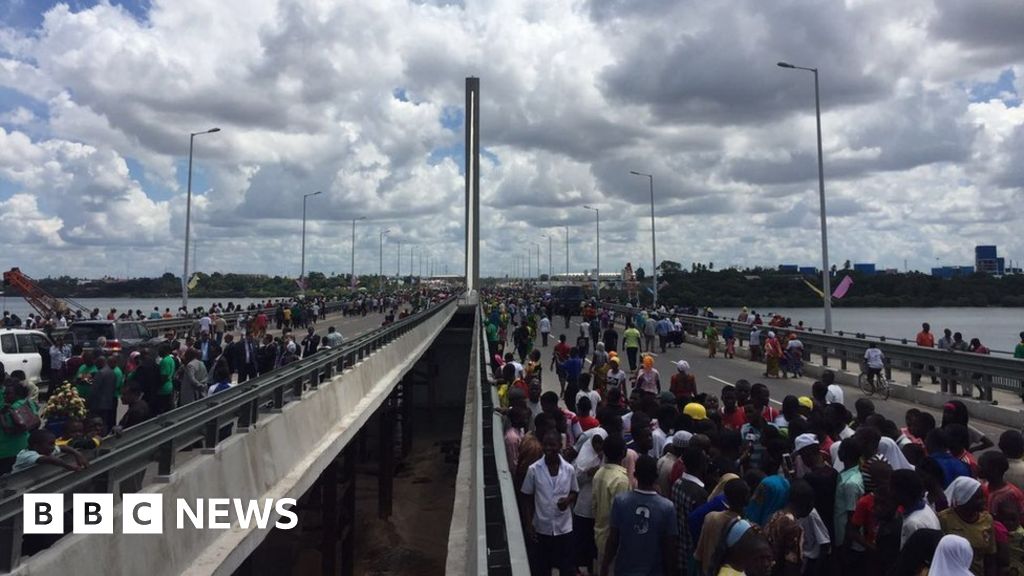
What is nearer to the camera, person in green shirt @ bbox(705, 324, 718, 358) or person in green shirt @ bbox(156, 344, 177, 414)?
person in green shirt @ bbox(156, 344, 177, 414)

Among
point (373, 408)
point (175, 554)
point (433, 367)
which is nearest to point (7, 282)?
point (433, 367)

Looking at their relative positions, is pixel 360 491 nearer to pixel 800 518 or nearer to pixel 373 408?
pixel 373 408

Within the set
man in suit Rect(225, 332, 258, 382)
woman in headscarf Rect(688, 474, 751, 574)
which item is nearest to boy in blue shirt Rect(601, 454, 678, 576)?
woman in headscarf Rect(688, 474, 751, 574)

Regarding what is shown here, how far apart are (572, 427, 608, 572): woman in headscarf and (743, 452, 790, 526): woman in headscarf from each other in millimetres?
1319

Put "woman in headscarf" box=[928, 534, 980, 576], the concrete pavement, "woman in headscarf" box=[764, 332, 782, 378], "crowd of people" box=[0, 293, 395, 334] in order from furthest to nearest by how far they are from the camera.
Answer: "crowd of people" box=[0, 293, 395, 334] < "woman in headscarf" box=[764, 332, 782, 378] < the concrete pavement < "woman in headscarf" box=[928, 534, 980, 576]

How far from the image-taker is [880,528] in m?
5.12

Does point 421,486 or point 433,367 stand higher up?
point 433,367

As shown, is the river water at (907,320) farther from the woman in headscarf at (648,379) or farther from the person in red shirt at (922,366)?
the woman in headscarf at (648,379)

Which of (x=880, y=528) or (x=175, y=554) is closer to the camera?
(x=880, y=528)

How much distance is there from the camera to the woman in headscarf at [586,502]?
6.38 meters

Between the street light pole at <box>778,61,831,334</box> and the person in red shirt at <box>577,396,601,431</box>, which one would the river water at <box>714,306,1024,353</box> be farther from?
the person in red shirt at <box>577,396,601,431</box>

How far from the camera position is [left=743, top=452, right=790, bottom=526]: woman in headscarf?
5246 mm

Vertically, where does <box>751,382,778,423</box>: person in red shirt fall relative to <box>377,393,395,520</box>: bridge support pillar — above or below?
above

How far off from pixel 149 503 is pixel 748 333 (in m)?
27.5
